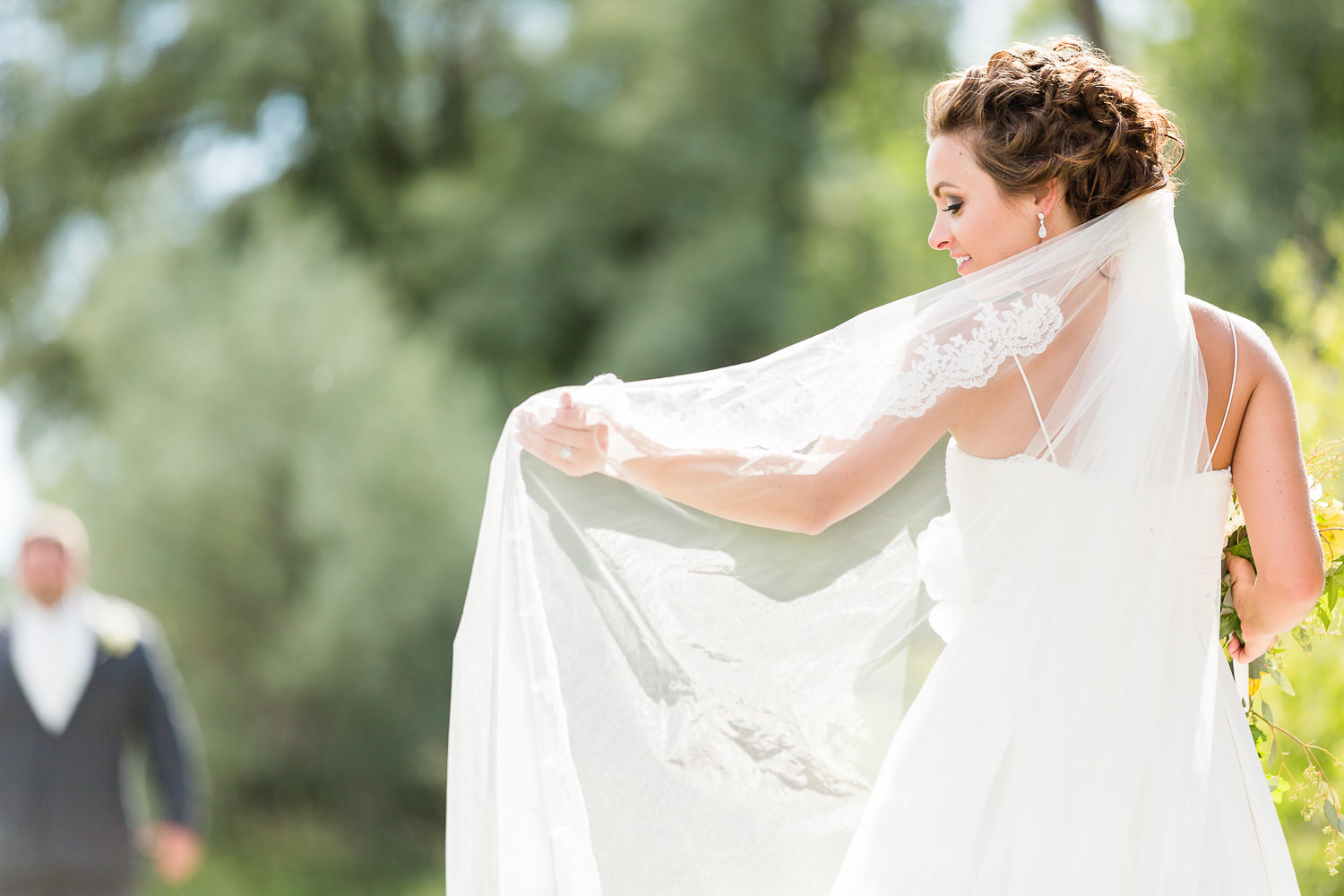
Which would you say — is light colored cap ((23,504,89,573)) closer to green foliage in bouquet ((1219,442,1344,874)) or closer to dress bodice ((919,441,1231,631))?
dress bodice ((919,441,1231,631))

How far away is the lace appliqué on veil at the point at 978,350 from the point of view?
156 centimetres

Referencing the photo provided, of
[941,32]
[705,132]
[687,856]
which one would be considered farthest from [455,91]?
[687,856]

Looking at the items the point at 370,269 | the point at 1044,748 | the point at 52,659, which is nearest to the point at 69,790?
the point at 52,659

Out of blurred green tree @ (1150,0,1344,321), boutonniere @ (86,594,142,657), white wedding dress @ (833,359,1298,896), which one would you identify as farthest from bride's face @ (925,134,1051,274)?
blurred green tree @ (1150,0,1344,321)

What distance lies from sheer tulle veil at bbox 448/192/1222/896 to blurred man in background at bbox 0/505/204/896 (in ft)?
8.92

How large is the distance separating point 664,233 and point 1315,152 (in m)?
5.77

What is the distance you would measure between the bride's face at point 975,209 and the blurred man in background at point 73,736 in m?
3.46

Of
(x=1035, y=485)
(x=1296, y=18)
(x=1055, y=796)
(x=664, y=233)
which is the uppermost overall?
(x=664, y=233)

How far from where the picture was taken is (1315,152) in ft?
21.2

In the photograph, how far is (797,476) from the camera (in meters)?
1.57

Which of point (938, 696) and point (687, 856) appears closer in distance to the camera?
point (938, 696)

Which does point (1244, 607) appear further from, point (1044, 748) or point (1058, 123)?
point (1058, 123)

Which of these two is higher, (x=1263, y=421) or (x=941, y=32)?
(x=941, y=32)

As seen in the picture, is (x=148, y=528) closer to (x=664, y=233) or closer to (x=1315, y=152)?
(x=664, y=233)
